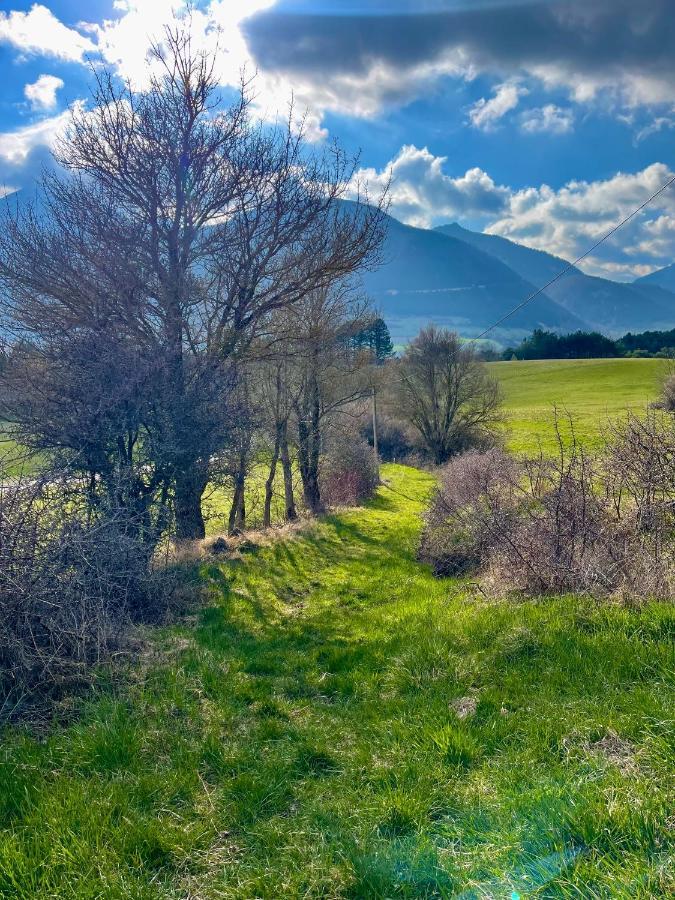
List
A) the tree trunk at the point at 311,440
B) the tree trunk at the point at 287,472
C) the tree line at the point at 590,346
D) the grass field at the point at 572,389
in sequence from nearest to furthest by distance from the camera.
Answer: the tree trunk at the point at 287,472, the tree trunk at the point at 311,440, the grass field at the point at 572,389, the tree line at the point at 590,346

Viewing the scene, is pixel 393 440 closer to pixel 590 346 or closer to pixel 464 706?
pixel 464 706

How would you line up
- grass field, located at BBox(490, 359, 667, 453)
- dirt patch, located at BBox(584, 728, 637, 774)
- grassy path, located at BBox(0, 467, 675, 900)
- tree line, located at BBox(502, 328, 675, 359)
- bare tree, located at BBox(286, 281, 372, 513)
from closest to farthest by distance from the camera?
grassy path, located at BBox(0, 467, 675, 900), dirt patch, located at BBox(584, 728, 637, 774), bare tree, located at BBox(286, 281, 372, 513), grass field, located at BBox(490, 359, 667, 453), tree line, located at BBox(502, 328, 675, 359)

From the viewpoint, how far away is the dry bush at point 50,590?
3.77 m

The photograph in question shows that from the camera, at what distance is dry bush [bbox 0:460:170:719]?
149 inches

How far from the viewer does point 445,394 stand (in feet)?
109

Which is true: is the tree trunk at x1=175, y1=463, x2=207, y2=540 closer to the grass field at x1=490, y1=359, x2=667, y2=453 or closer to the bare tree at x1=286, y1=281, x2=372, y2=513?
the bare tree at x1=286, y1=281, x2=372, y2=513

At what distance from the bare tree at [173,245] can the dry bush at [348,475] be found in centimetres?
1046

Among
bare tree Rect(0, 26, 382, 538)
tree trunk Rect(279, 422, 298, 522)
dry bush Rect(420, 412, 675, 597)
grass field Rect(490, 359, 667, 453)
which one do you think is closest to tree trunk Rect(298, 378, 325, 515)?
tree trunk Rect(279, 422, 298, 522)

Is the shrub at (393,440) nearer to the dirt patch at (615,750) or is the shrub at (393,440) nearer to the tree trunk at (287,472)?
the tree trunk at (287,472)

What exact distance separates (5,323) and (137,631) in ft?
27.3

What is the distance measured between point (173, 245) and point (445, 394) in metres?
25.3

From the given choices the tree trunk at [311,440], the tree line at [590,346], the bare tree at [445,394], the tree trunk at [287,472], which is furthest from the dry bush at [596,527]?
the tree line at [590,346]

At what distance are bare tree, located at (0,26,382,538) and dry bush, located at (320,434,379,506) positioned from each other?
10.5m

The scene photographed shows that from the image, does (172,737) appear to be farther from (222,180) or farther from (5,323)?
(222,180)
